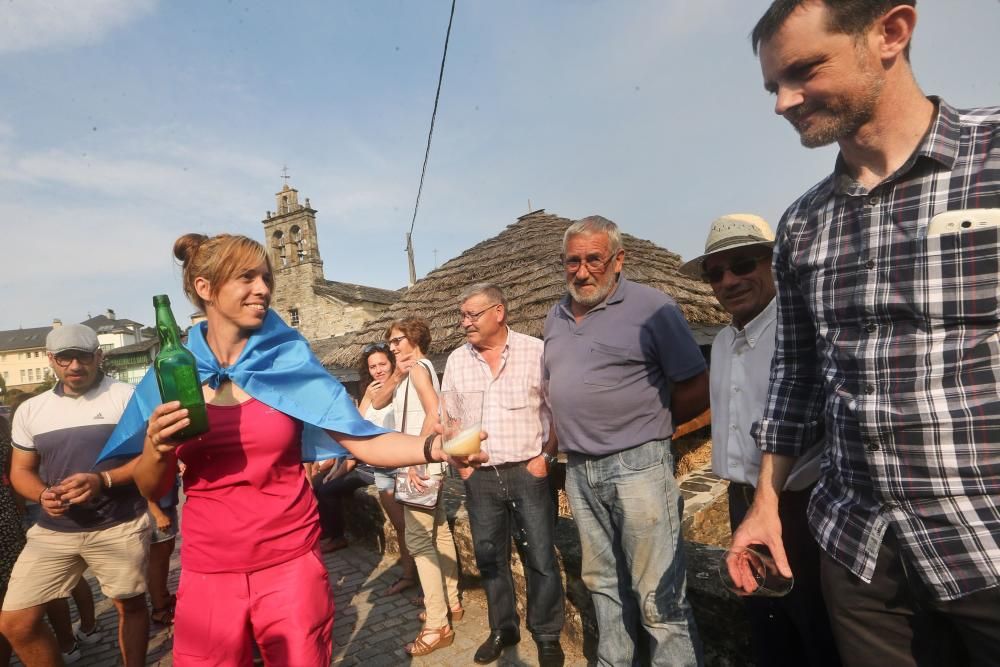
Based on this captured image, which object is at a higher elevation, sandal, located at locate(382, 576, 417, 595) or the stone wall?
the stone wall

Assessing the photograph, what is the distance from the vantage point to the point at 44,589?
3285mm

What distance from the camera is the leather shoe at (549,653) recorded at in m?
3.36

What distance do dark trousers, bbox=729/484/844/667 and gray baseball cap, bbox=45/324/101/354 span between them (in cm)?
416

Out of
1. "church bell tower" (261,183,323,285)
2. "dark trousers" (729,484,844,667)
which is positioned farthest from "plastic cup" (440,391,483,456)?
"church bell tower" (261,183,323,285)

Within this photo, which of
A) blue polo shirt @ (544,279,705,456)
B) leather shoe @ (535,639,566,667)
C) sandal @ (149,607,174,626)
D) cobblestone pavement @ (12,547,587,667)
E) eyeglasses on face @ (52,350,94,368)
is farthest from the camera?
sandal @ (149,607,174,626)

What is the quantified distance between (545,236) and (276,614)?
7832mm

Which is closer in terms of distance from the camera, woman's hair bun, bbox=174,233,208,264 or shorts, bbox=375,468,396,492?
woman's hair bun, bbox=174,233,208,264

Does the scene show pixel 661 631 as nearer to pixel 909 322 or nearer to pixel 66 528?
pixel 909 322

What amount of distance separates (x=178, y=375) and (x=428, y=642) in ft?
9.30

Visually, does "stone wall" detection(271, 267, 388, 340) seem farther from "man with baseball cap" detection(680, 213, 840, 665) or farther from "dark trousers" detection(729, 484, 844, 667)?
"dark trousers" detection(729, 484, 844, 667)

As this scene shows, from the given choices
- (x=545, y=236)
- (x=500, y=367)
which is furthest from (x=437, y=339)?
(x=500, y=367)

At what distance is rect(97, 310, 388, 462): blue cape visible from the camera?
214cm

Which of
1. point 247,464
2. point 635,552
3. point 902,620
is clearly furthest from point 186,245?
point 902,620

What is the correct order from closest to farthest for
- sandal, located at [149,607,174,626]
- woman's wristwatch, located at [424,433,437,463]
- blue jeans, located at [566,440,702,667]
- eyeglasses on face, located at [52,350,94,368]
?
1. woman's wristwatch, located at [424,433,437,463]
2. blue jeans, located at [566,440,702,667]
3. eyeglasses on face, located at [52,350,94,368]
4. sandal, located at [149,607,174,626]
